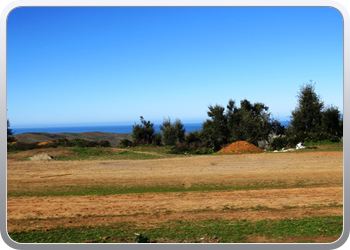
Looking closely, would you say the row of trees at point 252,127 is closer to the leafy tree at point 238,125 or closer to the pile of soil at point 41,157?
the leafy tree at point 238,125

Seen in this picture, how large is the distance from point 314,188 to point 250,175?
3.04m

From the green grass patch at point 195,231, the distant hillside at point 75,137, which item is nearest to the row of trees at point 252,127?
the distant hillside at point 75,137

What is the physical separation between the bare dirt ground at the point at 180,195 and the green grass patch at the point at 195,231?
Answer: 408mm

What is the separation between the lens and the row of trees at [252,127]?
24.2 metres

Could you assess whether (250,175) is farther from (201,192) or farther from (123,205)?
(123,205)

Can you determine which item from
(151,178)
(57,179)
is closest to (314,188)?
(151,178)

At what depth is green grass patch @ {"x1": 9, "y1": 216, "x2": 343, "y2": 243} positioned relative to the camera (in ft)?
20.9

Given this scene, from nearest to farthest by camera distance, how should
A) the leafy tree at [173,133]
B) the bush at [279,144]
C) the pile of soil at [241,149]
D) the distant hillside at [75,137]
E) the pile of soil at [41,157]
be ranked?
the pile of soil at [41,157], the pile of soil at [241,149], the bush at [279,144], the leafy tree at [173,133], the distant hillside at [75,137]

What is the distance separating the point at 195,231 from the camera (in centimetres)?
677

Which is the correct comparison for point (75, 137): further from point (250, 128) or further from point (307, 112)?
point (307, 112)

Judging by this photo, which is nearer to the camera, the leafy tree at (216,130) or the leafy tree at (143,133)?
the leafy tree at (216,130)

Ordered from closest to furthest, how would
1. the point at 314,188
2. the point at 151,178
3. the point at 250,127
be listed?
1. the point at 314,188
2. the point at 151,178
3. the point at 250,127

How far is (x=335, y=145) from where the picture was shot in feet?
71.3

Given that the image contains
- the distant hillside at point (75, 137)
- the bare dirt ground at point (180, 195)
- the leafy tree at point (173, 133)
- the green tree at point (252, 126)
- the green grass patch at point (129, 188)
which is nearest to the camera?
the bare dirt ground at point (180, 195)
